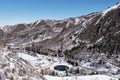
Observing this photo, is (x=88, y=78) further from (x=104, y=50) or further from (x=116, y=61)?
(x=104, y=50)

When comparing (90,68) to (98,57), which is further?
(98,57)

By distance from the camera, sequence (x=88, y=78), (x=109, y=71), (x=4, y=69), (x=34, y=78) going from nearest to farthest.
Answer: (x=4, y=69), (x=34, y=78), (x=88, y=78), (x=109, y=71)

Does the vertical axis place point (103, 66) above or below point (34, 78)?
below

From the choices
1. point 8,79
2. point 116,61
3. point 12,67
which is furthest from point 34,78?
point 116,61

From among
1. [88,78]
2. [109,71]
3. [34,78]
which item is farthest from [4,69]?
[109,71]

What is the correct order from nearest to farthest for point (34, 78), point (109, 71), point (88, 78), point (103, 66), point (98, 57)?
point (34, 78) → point (88, 78) → point (109, 71) → point (103, 66) → point (98, 57)

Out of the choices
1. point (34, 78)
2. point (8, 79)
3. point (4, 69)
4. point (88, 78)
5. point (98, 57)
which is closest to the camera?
point (8, 79)

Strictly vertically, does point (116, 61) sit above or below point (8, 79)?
below

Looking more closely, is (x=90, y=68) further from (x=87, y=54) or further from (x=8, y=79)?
(x=8, y=79)

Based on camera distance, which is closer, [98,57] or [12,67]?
[12,67]
